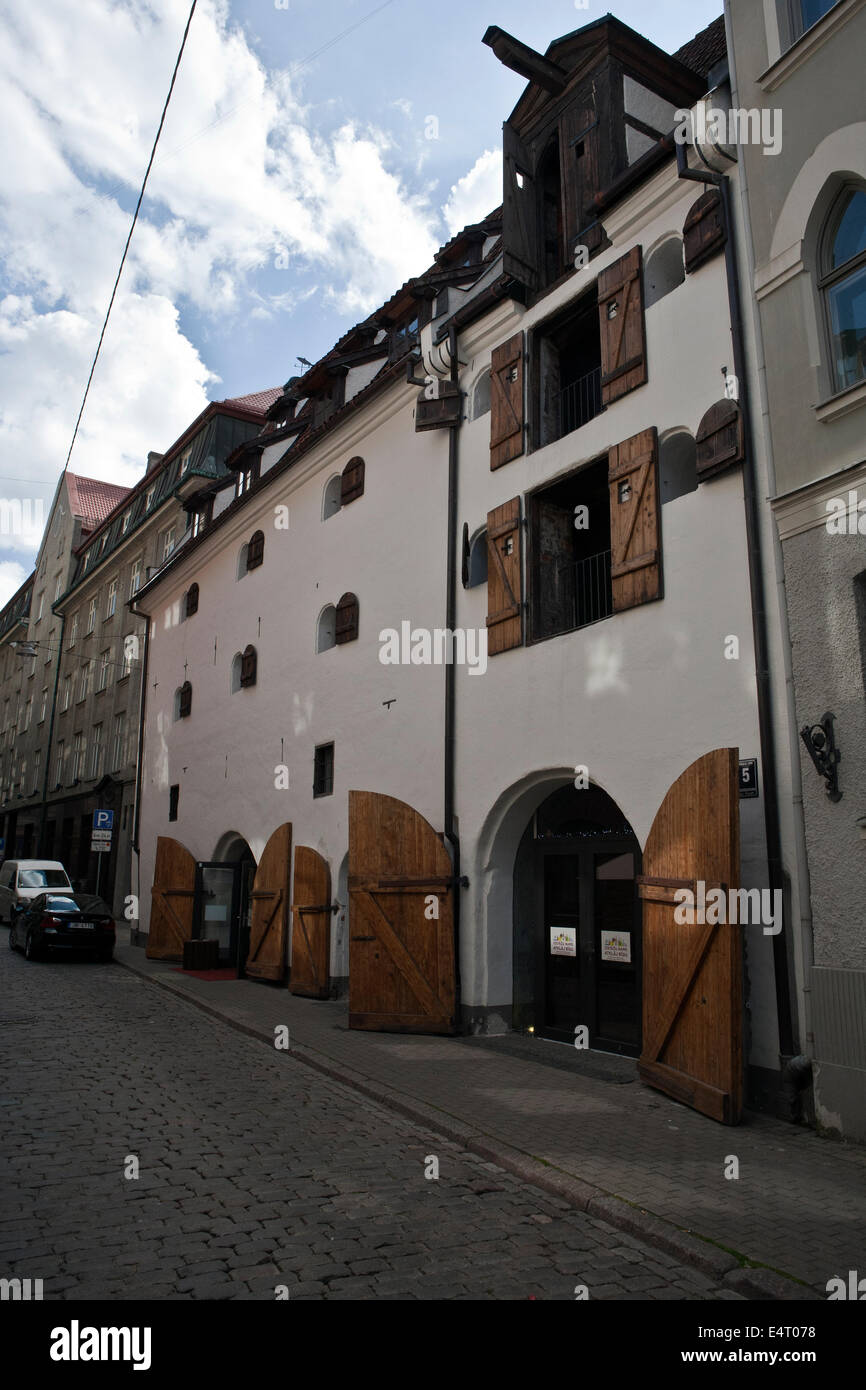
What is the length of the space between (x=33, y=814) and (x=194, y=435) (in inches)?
868

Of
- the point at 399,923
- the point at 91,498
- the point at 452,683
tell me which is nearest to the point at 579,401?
the point at 452,683

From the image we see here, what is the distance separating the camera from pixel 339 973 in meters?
14.7

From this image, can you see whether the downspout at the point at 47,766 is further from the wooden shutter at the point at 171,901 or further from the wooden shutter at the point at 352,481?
the wooden shutter at the point at 352,481

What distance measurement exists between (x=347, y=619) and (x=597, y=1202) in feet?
36.6

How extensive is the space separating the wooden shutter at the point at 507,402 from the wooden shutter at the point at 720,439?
3.34m

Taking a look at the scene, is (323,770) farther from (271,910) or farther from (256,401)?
(256,401)

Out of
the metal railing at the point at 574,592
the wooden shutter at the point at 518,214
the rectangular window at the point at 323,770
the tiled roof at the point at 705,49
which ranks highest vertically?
the tiled roof at the point at 705,49

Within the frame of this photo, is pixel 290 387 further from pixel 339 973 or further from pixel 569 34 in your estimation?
pixel 339 973

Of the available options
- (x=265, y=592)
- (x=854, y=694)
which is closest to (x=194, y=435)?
(x=265, y=592)

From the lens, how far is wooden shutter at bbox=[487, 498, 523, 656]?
1154 cm

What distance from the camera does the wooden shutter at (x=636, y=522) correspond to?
964 cm

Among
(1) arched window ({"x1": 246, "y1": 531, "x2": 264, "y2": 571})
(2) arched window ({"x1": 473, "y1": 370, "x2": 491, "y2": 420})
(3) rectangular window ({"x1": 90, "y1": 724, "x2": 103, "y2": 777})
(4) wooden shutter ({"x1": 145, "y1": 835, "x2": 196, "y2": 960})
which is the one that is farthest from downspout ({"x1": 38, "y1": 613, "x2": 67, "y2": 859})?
(2) arched window ({"x1": 473, "y1": 370, "x2": 491, "y2": 420})

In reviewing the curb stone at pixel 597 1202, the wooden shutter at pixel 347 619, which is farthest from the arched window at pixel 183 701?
the curb stone at pixel 597 1202

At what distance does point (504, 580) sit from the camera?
38.6ft
